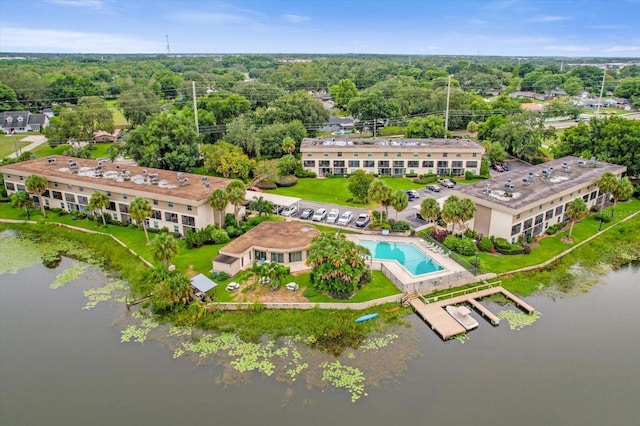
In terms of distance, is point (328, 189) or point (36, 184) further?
point (328, 189)

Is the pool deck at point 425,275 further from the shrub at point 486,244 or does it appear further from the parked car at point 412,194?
the parked car at point 412,194

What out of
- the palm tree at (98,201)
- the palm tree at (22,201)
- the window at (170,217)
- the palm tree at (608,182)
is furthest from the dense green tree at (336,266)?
the palm tree at (22,201)

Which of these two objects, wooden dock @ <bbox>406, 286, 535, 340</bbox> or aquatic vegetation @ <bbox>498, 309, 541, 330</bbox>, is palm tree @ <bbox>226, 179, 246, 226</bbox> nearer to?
wooden dock @ <bbox>406, 286, 535, 340</bbox>

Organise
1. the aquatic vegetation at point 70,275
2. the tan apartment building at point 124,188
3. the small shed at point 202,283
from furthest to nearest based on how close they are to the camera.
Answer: the tan apartment building at point 124,188 < the aquatic vegetation at point 70,275 < the small shed at point 202,283

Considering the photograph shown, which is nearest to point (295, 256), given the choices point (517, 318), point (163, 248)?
point (163, 248)

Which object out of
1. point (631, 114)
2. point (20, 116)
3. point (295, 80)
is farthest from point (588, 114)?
point (20, 116)

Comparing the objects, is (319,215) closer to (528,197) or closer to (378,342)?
(528,197)

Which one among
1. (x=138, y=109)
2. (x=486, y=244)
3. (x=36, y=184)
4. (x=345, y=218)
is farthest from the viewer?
(x=138, y=109)

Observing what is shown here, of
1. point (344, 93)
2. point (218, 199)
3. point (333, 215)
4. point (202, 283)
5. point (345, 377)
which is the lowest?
point (345, 377)
